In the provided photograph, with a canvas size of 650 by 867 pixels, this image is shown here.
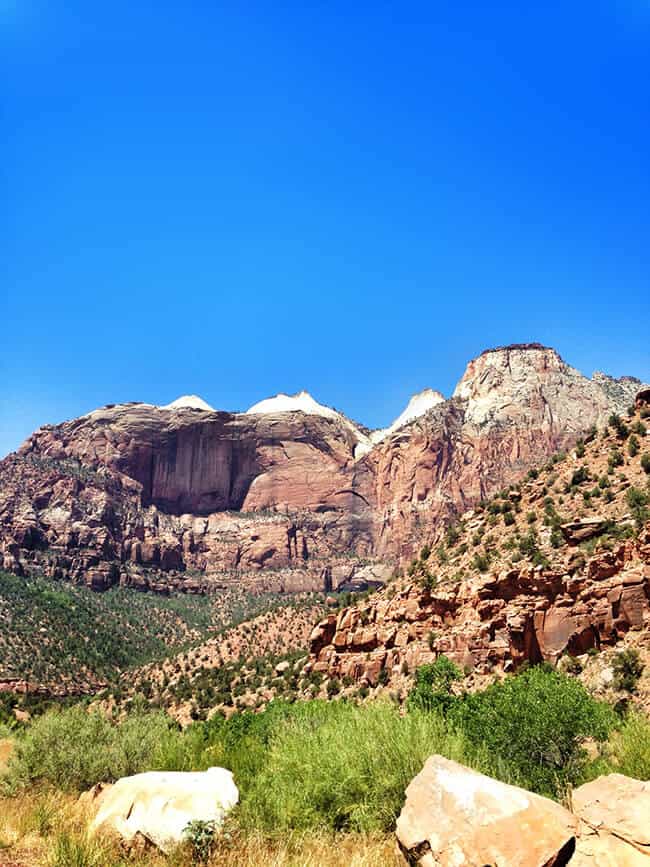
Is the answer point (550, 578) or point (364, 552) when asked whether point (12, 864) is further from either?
point (364, 552)

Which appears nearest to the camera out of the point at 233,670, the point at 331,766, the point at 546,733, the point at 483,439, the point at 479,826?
the point at 479,826

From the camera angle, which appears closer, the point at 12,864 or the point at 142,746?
the point at 12,864

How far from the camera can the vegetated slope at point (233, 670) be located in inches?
1747

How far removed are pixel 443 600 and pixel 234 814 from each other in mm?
24013

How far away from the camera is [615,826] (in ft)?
25.4

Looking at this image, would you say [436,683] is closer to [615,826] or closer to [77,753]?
[77,753]

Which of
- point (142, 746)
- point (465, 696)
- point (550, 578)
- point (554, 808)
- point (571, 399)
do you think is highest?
point (571, 399)

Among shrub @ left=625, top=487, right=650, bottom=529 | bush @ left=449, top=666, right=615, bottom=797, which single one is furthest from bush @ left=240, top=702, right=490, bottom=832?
shrub @ left=625, top=487, right=650, bottom=529

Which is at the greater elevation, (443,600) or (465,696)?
(443,600)

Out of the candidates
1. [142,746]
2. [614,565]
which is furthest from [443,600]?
[142,746]

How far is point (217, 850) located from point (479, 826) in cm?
459

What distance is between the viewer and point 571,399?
443 feet

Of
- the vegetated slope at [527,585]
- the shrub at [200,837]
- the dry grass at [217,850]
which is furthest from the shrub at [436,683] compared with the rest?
the shrub at [200,837]

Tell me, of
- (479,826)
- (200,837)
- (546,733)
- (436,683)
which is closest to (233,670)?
(436,683)
